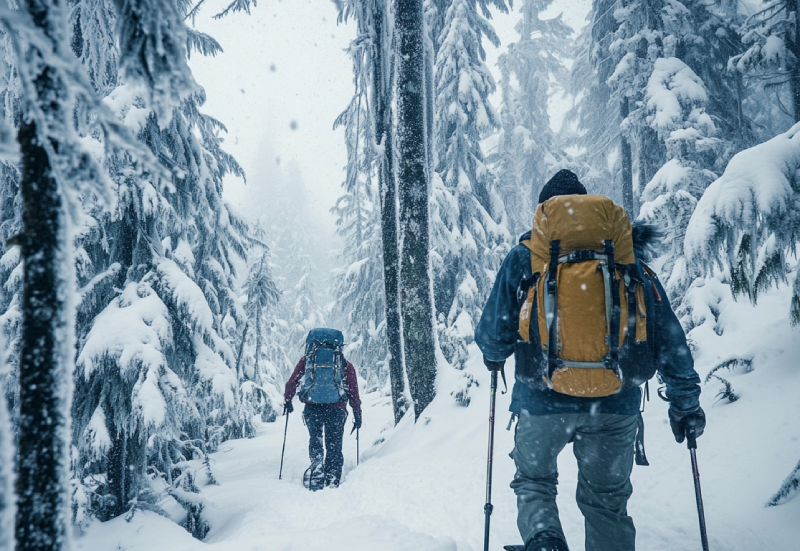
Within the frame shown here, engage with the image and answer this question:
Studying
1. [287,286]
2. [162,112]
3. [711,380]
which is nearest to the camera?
[162,112]

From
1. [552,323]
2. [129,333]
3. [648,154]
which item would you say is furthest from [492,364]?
[648,154]

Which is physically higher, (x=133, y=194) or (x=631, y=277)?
(x=133, y=194)

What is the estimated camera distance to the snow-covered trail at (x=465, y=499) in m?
3.10

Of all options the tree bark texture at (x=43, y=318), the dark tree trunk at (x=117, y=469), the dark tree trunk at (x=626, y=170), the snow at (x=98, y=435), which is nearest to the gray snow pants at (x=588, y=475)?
the tree bark texture at (x=43, y=318)

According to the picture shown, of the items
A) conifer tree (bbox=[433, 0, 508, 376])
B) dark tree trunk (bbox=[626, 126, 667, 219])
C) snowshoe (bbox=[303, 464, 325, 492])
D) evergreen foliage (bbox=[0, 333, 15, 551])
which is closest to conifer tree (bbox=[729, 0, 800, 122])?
dark tree trunk (bbox=[626, 126, 667, 219])

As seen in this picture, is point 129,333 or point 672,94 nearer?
point 129,333

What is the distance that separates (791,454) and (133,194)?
7.57m

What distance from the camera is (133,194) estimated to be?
542cm

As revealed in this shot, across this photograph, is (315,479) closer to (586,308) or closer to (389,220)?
(389,220)

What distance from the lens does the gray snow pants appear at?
238 cm

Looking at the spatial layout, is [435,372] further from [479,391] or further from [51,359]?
[51,359]

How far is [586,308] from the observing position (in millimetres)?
2354

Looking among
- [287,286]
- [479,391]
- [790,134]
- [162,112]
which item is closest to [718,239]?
[790,134]

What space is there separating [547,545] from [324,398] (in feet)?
14.6
